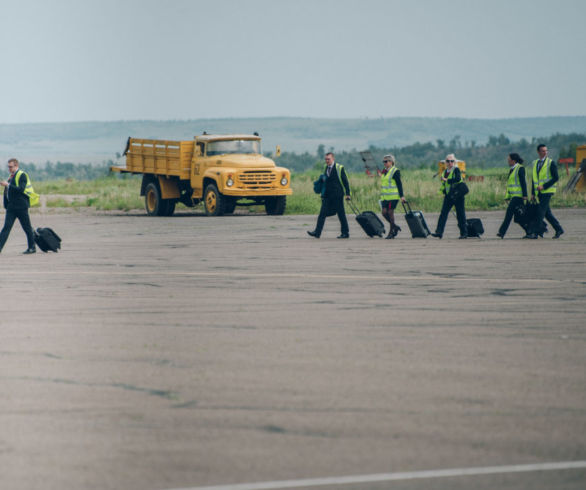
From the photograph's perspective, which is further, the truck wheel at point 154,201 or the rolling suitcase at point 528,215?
the truck wheel at point 154,201

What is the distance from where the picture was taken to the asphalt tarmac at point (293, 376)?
5.59m

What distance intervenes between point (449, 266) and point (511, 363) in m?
8.07

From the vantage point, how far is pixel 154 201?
37188mm

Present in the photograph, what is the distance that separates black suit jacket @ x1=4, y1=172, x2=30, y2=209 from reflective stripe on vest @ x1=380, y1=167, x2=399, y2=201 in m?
6.81

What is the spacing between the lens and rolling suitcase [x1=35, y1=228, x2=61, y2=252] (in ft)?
65.3

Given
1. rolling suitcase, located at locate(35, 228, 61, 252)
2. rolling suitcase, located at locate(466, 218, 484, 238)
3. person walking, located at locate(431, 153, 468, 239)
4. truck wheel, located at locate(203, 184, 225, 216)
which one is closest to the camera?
rolling suitcase, located at locate(35, 228, 61, 252)

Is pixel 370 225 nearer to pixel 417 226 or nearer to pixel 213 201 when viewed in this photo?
pixel 417 226

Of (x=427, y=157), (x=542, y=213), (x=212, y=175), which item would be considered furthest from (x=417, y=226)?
(x=427, y=157)

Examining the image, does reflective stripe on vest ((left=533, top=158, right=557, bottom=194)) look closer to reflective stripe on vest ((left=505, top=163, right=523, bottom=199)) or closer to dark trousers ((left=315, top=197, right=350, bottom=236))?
reflective stripe on vest ((left=505, top=163, right=523, bottom=199))

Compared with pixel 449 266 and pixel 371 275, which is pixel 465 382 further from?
pixel 449 266

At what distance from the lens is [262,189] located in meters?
34.6

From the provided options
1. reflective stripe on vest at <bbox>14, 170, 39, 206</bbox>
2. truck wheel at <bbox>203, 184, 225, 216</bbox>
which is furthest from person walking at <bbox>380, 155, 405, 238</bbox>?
truck wheel at <bbox>203, 184, 225, 216</bbox>

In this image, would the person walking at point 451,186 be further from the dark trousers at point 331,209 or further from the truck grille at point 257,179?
the truck grille at point 257,179

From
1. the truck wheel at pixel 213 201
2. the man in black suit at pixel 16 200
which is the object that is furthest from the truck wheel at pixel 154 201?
the man in black suit at pixel 16 200
